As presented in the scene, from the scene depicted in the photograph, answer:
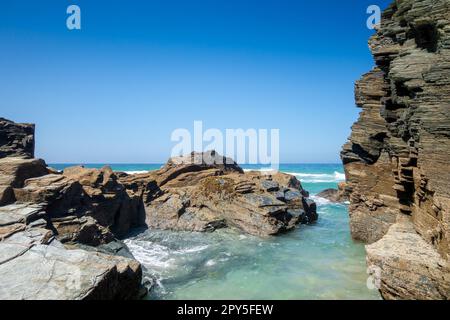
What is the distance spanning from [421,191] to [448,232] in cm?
361

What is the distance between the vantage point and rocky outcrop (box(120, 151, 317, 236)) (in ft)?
82.5

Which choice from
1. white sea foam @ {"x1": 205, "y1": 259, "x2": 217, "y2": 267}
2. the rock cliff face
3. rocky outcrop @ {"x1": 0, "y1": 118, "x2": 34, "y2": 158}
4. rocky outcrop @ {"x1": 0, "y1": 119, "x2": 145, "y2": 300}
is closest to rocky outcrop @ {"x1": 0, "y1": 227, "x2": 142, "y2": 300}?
rocky outcrop @ {"x1": 0, "y1": 119, "x2": 145, "y2": 300}

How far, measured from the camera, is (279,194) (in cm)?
2850

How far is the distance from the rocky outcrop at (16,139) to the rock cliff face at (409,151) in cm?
2320

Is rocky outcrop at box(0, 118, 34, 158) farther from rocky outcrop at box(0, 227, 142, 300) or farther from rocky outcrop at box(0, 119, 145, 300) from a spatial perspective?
rocky outcrop at box(0, 227, 142, 300)

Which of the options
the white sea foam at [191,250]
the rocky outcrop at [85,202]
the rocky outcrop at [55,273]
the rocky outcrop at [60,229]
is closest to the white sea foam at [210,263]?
the white sea foam at [191,250]

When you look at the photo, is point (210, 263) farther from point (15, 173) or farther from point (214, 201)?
point (15, 173)

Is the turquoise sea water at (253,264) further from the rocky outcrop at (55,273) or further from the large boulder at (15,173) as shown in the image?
the large boulder at (15,173)

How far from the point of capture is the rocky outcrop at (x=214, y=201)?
82.5 feet

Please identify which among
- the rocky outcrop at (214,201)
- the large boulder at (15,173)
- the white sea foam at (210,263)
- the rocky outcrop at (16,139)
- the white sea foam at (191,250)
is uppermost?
the rocky outcrop at (16,139)

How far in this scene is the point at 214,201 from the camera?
89.7 feet
